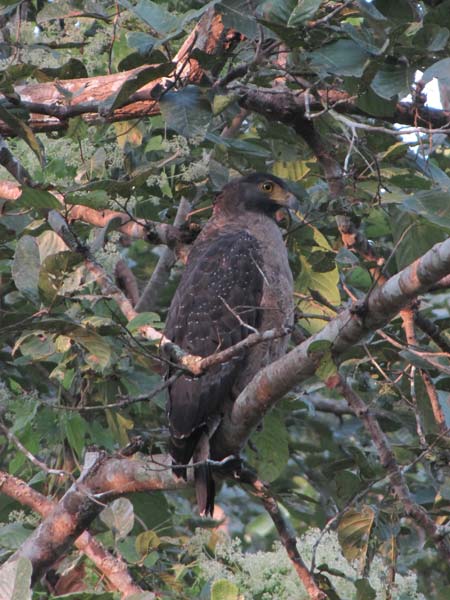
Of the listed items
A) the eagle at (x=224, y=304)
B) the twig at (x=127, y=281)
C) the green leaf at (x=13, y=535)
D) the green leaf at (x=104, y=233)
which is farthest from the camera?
the twig at (x=127, y=281)

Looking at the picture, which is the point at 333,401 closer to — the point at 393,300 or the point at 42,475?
the point at 42,475

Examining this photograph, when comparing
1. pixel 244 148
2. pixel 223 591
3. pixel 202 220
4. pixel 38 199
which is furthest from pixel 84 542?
pixel 202 220

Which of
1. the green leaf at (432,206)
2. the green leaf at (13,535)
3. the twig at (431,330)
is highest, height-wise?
the green leaf at (432,206)

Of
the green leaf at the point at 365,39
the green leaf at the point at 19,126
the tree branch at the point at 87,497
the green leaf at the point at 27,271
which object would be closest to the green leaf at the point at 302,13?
the green leaf at the point at 365,39

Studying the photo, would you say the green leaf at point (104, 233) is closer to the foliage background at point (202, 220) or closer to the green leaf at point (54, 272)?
the foliage background at point (202, 220)

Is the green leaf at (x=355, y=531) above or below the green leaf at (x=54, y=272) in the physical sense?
below

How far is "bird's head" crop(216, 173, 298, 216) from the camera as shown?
520 centimetres

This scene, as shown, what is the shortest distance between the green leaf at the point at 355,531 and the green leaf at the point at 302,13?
1.82m

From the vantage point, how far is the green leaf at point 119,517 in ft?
13.0

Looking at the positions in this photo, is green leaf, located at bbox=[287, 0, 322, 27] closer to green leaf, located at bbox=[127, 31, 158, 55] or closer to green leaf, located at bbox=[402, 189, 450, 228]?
green leaf, located at bbox=[127, 31, 158, 55]

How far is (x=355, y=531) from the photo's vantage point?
13.0ft

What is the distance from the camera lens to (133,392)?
4.57 metres

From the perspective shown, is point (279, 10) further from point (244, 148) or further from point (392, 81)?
point (244, 148)

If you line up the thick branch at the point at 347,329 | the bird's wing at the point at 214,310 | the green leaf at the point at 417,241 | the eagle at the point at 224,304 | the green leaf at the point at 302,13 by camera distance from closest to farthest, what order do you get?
the thick branch at the point at 347,329 < the green leaf at the point at 302,13 < the green leaf at the point at 417,241 < the eagle at the point at 224,304 < the bird's wing at the point at 214,310
